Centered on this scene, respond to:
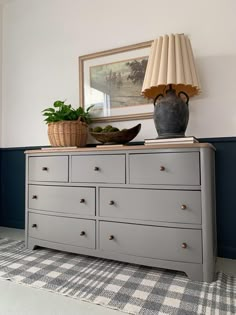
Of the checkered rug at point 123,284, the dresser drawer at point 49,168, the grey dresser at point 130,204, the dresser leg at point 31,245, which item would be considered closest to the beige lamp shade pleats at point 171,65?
the grey dresser at point 130,204

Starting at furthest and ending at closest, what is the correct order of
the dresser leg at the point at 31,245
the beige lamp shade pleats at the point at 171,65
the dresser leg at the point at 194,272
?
the dresser leg at the point at 31,245 → the beige lamp shade pleats at the point at 171,65 → the dresser leg at the point at 194,272

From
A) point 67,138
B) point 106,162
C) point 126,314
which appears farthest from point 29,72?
point 126,314

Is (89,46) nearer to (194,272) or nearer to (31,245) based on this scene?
(31,245)

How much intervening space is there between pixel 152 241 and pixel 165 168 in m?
0.47

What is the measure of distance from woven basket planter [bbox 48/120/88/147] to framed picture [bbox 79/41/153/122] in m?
0.29

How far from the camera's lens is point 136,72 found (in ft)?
6.56

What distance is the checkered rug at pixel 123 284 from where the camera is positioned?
3.67 ft

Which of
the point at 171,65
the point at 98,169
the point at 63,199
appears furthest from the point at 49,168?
the point at 171,65

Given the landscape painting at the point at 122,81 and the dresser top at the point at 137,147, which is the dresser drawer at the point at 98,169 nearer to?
the dresser top at the point at 137,147

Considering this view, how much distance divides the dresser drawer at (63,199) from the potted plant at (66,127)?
0.39 meters

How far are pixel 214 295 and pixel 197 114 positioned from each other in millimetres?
1216

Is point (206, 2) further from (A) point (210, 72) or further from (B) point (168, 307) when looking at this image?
(B) point (168, 307)

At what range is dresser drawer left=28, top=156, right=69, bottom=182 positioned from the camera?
70.1 inches

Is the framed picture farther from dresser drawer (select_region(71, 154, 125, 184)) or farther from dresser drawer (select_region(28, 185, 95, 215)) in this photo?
dresser drawer (select_region(28, 185, 95, 215))
